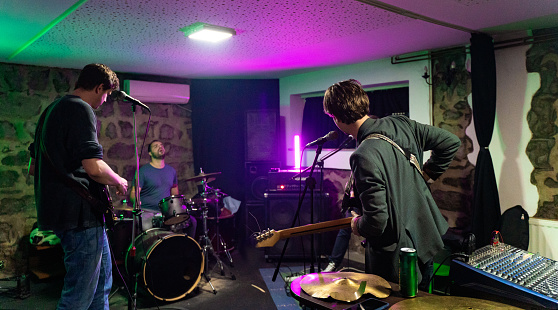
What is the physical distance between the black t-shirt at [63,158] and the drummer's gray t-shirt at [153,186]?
2440mm

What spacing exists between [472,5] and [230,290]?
123 inches

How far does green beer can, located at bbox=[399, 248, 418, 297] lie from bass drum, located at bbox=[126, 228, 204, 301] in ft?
8.31

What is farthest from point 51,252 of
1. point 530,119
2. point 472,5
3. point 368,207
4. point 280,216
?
point 530,119

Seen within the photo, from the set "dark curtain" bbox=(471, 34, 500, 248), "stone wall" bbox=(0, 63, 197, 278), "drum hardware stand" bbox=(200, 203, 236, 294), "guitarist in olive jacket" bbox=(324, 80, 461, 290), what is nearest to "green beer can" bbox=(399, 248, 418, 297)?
"guitarist in olive jacket" bbox=(324, 80, 461, 290)

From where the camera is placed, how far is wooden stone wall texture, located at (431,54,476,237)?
3732 mm

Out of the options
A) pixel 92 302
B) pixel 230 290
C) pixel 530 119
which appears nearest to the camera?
pixel 92 302

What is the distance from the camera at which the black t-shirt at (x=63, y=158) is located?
1903mm

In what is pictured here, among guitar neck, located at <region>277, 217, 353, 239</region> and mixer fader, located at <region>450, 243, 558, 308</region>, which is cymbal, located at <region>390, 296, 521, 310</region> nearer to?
mixer fader, located at <region>450, 243, 558, 308</region>

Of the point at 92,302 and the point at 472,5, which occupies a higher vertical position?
the point at 472,5

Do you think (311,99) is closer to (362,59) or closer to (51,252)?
(362,59)

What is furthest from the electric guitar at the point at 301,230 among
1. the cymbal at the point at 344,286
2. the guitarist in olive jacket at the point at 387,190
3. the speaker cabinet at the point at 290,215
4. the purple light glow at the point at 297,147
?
the purple light glow at the point at 297,147

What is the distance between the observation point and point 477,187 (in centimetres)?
336

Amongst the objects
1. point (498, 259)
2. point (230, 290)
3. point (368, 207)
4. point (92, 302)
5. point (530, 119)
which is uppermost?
point (530, 119)

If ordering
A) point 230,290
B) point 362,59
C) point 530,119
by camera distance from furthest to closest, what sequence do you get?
point 362,59 → point 230,290 → point 530,119
